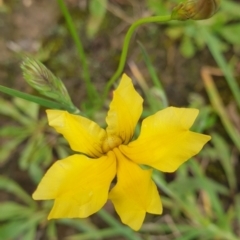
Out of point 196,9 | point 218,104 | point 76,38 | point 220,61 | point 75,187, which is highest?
point 196,9

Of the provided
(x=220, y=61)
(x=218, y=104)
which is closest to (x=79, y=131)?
(x=220, y=61)

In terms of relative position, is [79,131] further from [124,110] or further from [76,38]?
[76,38]

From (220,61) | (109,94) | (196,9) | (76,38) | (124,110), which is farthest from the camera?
(109,94)

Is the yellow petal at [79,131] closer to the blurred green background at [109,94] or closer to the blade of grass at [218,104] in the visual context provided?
the blurred green background at [109,94]

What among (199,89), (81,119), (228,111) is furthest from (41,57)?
(81,119)

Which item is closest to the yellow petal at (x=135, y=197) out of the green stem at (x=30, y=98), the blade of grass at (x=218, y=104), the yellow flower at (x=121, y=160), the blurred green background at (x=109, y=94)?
the yellow flower at (x=121, y=160)

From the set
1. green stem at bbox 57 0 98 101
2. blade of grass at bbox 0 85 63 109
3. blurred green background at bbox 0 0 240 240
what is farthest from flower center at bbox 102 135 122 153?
blurred green background at bbox 0 0 240 240

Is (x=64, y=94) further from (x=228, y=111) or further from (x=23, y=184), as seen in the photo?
(x=228, y=111)

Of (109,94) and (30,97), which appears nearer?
(30,97)
